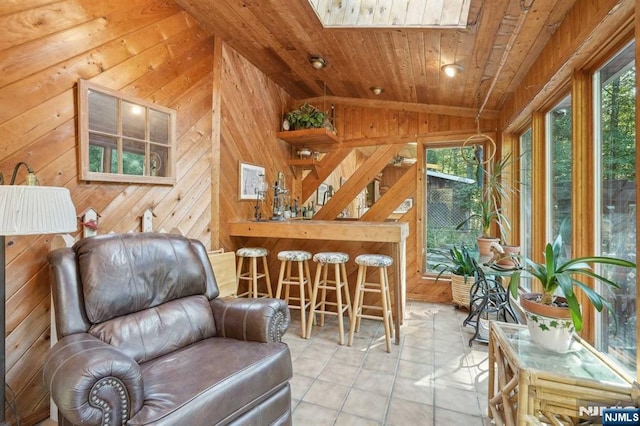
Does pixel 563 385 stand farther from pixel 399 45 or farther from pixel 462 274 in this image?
pixel 399 45

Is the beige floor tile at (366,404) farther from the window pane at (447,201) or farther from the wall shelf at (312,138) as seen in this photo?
the wall shelf at (312,138)

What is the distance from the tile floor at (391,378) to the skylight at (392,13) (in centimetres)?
248

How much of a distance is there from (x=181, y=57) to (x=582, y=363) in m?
3.38

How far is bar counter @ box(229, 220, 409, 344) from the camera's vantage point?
2797 mm

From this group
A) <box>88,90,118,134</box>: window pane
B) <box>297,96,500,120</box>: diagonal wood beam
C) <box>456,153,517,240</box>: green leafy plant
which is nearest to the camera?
<box>88,90,118,134</box>: window pane

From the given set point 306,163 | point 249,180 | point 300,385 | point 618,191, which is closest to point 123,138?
point 249,180

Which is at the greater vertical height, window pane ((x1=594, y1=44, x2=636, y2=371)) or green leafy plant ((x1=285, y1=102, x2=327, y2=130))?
green leafy plant ((x1=285, y1=102, x2=327, y2=130))

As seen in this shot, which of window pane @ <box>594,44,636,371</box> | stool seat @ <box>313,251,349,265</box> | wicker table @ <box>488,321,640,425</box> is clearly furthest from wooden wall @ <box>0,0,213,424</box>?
window pane @ <box>594,44,636,371</box>

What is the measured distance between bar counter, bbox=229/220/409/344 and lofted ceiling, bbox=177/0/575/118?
4.97ft

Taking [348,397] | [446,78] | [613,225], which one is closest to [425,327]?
[348,397]

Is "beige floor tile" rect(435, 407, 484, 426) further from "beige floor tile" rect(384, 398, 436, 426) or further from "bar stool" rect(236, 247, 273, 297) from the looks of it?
"bar stool" rect(236, 247, 273, 297)

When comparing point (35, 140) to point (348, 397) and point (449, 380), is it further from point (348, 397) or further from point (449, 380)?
point (449, 380)

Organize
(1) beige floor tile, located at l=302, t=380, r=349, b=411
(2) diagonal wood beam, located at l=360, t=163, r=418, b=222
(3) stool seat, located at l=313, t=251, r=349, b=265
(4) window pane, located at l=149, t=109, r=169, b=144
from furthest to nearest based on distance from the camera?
(2) diagonal wood beam, located at l=360, t=163, r=418, b=222 < (3) stool seat, located at l=313, t=251, r=349, b=265 < (4) window pane, located at l=149, t=109, r=169, b=144 < (1) beige floor tile, located at l=302, t=380, r=349, b=411

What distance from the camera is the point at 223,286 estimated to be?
301 cm
